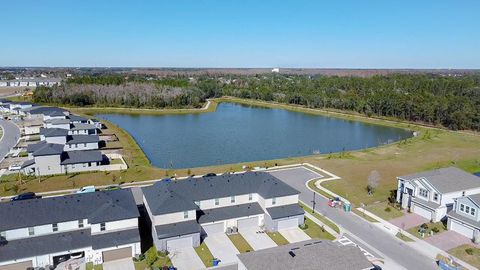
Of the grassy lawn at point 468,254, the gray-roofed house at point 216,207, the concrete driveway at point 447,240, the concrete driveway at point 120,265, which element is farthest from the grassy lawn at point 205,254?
the grassy lawn at point 468,254

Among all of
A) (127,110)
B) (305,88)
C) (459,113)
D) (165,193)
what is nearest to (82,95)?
(127,110)

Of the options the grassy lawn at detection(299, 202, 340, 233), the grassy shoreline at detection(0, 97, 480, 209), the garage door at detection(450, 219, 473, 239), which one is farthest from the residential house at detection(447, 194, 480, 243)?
the grassy lawn at detection(299, 202, 340, 233)

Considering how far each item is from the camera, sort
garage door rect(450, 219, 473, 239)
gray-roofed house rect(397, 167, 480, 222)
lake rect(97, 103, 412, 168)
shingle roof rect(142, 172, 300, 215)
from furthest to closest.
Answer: lake rect(97, 103, 412, 168), gray-roofed house rect(397, 167, 480, 222), garage door rect(450, 219, 473, 239), shingle roof rect(142, 172, 300, 215)

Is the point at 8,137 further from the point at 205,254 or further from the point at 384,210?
the point at 384,210

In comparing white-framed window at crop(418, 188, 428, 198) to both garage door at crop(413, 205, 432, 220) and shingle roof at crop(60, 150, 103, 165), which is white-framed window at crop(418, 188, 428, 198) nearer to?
garage door at crop(413, 205, 432, 220)

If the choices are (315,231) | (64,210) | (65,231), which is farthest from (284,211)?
(64,210)

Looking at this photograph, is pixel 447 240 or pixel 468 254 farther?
pixel 447 240

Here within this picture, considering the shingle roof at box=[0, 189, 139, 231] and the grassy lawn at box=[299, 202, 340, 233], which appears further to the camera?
the grassy lawn at box=[299, 202, 340, 233]
